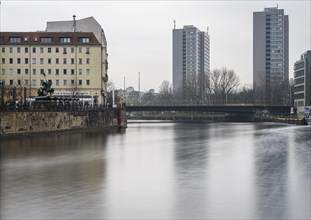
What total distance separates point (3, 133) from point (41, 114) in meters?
8.59

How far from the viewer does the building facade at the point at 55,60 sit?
380ft

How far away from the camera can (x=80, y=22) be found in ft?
415

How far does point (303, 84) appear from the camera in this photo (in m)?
154

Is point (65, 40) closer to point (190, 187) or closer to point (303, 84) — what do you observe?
point (303, 84)

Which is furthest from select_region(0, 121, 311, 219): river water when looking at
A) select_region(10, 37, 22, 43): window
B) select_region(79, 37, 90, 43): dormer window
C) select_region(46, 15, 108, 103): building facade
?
select_region(46, 15, 108, 103): building facade

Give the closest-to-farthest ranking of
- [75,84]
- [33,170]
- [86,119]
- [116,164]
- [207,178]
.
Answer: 1. [207,178]
2. [33,170]
3. [116,164]
4. [86,119]
5. [75,84]

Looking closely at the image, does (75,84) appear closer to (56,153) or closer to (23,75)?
(23,75)

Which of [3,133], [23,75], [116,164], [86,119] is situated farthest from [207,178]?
[23,75]

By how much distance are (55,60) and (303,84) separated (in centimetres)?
7510

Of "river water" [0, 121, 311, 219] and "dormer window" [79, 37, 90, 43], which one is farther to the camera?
"dormer window" [79, 37, 90, 43]

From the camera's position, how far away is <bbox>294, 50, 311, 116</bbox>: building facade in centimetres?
14812

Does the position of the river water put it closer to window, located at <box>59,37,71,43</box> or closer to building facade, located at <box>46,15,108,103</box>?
window, located at <box>59,37,71,43</box>

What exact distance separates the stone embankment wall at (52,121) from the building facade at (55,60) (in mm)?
24379

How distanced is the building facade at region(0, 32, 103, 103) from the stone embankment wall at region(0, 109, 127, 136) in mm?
24379
